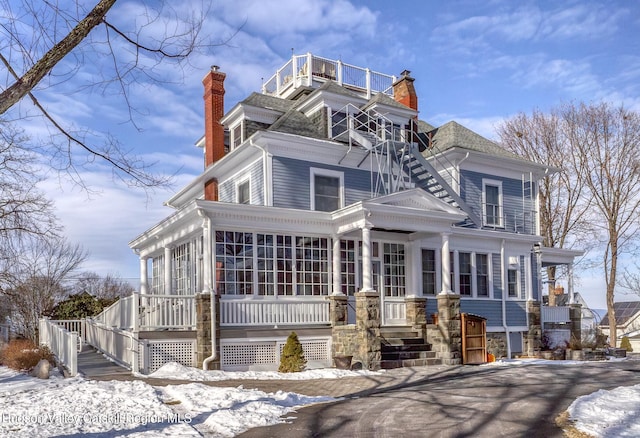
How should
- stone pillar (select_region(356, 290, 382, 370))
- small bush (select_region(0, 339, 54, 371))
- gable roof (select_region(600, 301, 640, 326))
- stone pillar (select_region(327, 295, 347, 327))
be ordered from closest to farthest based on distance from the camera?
small bush (select_region(0, 339, 54, 371)) → stone pillar (select_region(356, 290, 382, 370)) → stone pillar (select_region(327, 295, 347, 327)) → gable roof (select_region(600, 301, 640, 326))

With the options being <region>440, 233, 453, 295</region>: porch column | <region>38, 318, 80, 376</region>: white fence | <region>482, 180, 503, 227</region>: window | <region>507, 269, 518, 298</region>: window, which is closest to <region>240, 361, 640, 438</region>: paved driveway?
<region>440, 233, 453, 295</region>: porch column

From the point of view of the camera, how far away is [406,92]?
80.0 feet

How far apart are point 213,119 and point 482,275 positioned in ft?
36.7

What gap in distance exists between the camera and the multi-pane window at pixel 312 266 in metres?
17.4

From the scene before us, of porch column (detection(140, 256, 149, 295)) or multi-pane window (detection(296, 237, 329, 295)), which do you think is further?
porch column (detection(140, 256, 149, 295))

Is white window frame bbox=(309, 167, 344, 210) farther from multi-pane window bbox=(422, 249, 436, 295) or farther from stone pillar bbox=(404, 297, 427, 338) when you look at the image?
stone pillar bbox=(404, 297, 427, 338)

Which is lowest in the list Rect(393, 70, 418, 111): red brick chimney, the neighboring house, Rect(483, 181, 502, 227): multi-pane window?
the neighboring house

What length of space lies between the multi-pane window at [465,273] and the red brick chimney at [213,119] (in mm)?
9039

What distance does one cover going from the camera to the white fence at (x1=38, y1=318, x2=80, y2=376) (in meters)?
13.1

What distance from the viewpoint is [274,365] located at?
15.8 metres

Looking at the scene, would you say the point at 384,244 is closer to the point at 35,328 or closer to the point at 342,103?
the point at 342,103

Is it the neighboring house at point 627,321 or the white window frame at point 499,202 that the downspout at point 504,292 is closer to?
the white window frame at point 499,202

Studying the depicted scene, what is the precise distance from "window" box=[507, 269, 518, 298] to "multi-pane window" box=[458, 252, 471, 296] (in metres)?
2.12

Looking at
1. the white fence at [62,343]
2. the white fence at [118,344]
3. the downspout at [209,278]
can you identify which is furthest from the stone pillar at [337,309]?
the white fence at [62,343]
